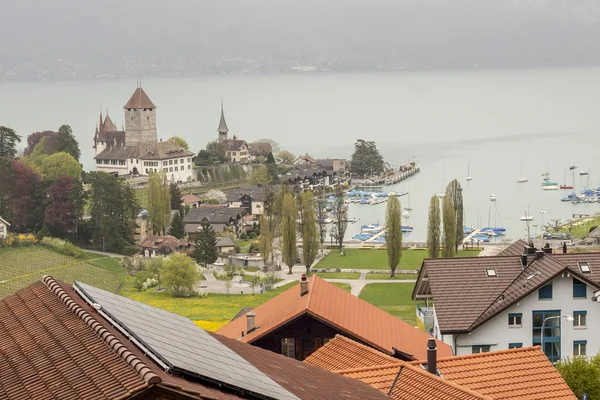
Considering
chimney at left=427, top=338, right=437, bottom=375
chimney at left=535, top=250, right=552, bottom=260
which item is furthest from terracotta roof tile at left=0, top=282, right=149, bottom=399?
chimney at left=535, top=250, right=552, bottom=260

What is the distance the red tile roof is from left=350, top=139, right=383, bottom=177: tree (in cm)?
8219


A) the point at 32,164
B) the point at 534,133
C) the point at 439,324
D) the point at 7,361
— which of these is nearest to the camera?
the point at 7,361

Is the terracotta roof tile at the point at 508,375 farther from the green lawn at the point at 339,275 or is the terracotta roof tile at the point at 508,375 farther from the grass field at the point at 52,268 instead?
the green lawn at the point at 339,275

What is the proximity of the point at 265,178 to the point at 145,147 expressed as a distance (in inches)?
390

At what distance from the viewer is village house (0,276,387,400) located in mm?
6309

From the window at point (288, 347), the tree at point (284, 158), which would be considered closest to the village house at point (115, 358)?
the window at point (288, 347)

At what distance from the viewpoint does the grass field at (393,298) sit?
39.8 m

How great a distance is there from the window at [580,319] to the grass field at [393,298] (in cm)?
1588

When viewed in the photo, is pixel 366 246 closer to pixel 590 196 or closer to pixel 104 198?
pixel 104 198

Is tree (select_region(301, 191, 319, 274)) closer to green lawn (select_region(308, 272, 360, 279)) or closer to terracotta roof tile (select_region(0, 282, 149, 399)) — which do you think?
green lawn (select_region(308, 272, 360, 279))

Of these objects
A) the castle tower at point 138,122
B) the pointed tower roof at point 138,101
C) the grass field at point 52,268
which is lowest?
the grass field at point 52,268

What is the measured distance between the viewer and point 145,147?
86.7 metres

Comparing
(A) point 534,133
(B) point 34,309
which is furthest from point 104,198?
(A) point 534,133

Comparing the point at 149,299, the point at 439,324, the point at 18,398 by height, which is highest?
the point at 18,398
